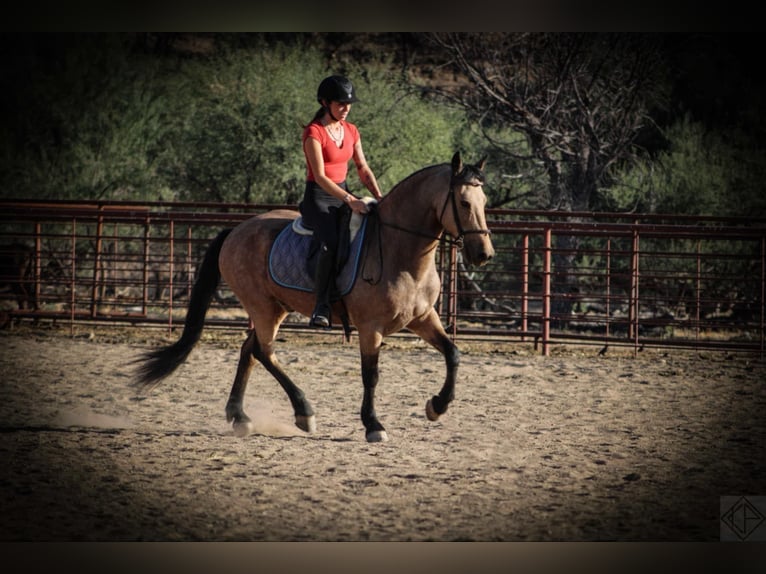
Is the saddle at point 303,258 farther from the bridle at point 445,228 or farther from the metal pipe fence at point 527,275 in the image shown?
the metal pipe fence at point 527,275

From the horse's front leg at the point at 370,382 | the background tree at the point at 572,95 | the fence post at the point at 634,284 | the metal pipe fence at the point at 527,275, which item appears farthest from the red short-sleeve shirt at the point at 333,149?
the background tree at the point at 572,95

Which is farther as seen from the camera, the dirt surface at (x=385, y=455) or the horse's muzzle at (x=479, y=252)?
the horse's muzzle at (x=479, y=252)

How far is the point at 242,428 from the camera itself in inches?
218

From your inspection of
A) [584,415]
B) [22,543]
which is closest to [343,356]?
[584,415]

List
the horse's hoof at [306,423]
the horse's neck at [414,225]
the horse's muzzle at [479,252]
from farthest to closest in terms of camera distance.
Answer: the horse's hoof at [306,423]
the horse's neck at [414,225]
the horse's muzzle at [479,252]

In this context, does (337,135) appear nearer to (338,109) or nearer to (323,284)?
(338,109)

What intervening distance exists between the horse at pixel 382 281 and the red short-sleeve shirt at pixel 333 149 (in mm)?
315

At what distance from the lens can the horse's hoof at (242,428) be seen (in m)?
5.53

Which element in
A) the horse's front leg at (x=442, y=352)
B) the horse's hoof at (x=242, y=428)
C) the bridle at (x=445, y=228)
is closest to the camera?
the bridle at (x=445, y=228)

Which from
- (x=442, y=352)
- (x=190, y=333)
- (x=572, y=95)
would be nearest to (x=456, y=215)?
(x=442, y=352)

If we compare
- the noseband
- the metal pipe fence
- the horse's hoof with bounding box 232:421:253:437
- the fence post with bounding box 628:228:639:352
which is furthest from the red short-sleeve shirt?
the fence post with bounding box 628:228:639:352

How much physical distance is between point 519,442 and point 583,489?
99 cm

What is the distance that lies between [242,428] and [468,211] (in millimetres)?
2021

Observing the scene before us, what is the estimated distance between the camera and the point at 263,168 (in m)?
14.7
